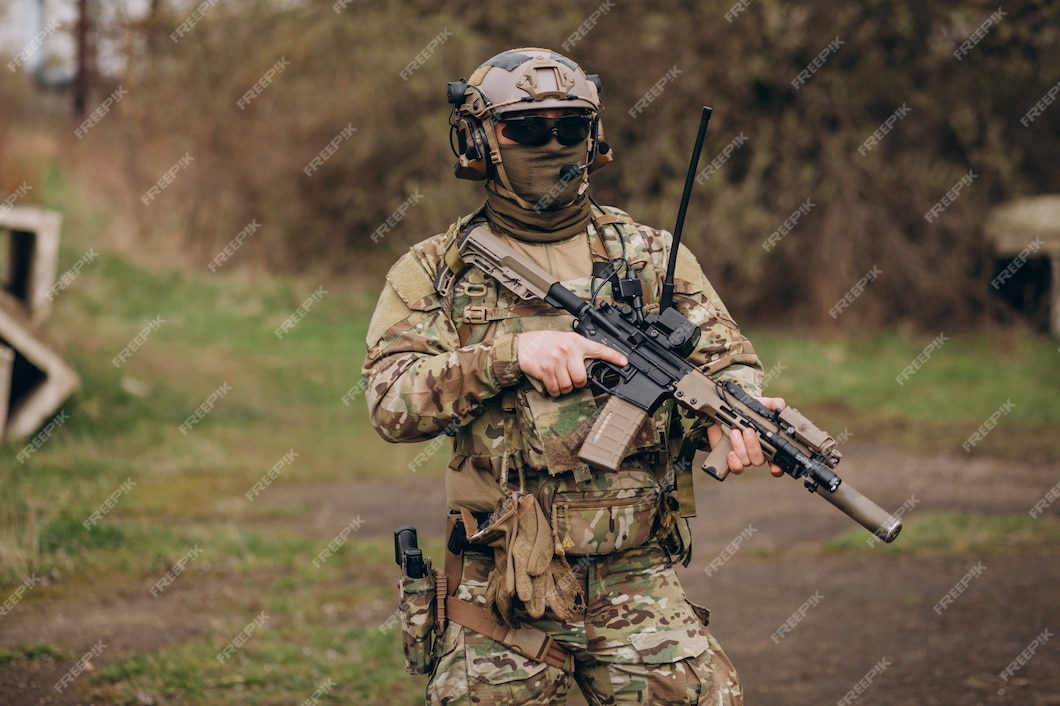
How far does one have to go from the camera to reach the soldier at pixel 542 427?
9.43 ft

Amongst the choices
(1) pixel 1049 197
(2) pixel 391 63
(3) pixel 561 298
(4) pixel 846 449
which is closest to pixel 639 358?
(3) pixel 561 298

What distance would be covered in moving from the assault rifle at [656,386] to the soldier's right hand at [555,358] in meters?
0.09

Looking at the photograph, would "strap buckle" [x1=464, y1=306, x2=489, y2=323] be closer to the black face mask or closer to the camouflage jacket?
the camouflage jacket

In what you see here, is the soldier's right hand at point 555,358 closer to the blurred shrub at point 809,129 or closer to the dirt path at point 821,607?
the dirt path at point 821,607

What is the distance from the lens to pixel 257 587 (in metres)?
6.02

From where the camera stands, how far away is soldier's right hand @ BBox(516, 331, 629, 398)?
2.81m

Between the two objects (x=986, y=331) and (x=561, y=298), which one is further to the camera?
(x=986, y=331)

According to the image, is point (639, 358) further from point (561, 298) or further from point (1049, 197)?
point (1049, 197)

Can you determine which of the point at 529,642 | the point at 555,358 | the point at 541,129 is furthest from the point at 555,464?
the point at 541,129

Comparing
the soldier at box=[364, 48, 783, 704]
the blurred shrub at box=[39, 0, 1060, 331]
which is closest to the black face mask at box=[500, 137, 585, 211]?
the soldier at box=[364, 48, 783, 704]

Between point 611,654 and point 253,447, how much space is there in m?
6.16

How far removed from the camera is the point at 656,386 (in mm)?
2945

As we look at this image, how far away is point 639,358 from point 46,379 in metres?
6.28

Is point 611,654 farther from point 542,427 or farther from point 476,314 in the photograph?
point 476,314
